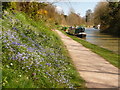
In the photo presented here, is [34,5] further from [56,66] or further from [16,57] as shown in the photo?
[16,57]

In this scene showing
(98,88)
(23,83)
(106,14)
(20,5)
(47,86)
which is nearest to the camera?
(23,83)

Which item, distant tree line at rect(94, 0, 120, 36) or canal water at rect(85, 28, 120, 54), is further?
distant tree line at rect(94, 0, 120, 36)

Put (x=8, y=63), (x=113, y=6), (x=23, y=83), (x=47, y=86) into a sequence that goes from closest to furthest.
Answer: (x=23, y=83) < (x=47, y=86) < (x=8, y=63) < (x=113, y=6)

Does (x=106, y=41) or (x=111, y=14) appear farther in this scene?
(x=111, y=14)

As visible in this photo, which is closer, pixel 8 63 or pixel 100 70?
pixel 8 63

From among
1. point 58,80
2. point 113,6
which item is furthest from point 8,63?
point 113,6

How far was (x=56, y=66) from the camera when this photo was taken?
5.79 m

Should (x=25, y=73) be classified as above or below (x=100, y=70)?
above

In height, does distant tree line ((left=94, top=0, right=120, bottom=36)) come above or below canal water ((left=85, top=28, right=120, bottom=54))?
above

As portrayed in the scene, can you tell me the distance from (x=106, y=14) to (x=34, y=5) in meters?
39.5

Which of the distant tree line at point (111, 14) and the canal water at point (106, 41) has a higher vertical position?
the distant tree line at point (111, 14)

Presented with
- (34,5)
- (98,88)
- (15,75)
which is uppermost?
(34,5)

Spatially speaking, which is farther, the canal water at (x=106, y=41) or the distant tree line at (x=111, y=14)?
the distant tree line at (x=111, y=14)

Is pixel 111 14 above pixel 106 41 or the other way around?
above
